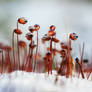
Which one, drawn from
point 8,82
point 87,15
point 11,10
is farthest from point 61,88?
point 87,15

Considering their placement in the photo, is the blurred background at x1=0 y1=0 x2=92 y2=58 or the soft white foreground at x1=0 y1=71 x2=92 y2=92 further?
the blurred background at x1=0 y1=0 x2=92 y2=58

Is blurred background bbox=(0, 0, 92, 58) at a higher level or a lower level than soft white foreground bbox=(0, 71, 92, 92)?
higher

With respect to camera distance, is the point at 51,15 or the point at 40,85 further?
the point at 51,15

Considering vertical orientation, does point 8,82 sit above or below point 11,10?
below

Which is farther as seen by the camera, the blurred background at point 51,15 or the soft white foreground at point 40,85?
the blurred background at point 51,15

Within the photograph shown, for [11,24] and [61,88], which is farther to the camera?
[11,24]

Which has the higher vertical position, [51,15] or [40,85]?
[51,15]

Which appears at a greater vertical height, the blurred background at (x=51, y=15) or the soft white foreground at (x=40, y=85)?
the blurred background at (x=51, y=15)

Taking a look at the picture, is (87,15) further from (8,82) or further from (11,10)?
(8,82)
